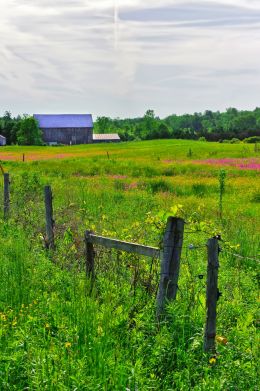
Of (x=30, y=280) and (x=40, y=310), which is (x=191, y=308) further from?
(x=30, y=280)

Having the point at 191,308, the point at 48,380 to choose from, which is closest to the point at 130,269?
the point at 191,308

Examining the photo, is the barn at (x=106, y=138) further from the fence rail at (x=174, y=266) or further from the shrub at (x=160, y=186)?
the fence rail at (x=174, y=266)

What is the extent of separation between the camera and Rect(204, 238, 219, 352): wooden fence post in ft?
15.7

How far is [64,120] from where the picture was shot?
131875 millimetres

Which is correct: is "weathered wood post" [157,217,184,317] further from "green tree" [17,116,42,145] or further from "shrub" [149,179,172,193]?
"green tree" [17,116,42,145]

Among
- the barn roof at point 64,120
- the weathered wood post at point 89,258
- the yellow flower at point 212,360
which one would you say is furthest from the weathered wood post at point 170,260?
the barn roof at point 64,120

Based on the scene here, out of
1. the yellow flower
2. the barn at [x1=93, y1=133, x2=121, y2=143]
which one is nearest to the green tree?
the barn at [x1=93, y1=133, x2=121, y2=143]

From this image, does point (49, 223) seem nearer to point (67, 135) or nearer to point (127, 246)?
point (127, 246)

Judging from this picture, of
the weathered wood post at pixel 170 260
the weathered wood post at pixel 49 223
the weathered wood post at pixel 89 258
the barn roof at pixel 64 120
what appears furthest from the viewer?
the barn roof at pixel 64 120

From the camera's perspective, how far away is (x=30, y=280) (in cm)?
686

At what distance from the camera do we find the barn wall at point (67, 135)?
12838cm

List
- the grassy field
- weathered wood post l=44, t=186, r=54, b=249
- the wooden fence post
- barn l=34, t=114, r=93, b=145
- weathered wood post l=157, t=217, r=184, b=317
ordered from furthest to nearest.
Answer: barn l=34, t=114, r=93, b=145
weathered wood post l=44, t=186, r=54, b=249
weathered wood post l=157, t=217, r=184, b=317
the wooden fence post
the grassy field

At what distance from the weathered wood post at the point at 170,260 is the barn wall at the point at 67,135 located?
125 m

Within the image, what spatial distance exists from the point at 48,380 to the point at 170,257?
185cm
